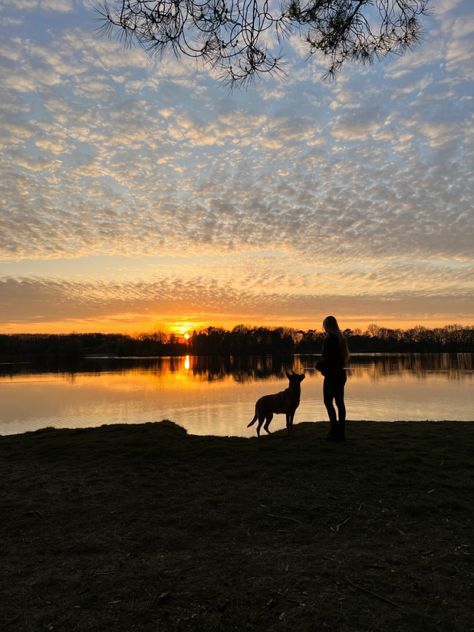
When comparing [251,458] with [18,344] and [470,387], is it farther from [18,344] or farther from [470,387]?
[18,344]

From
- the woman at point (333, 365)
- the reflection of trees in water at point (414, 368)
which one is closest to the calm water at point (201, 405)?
the woman at point (333, 365)

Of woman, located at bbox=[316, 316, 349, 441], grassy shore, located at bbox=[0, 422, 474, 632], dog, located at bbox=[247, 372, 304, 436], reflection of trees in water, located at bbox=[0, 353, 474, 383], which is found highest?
woman, located at bbox=[316, 316, 349, 441]

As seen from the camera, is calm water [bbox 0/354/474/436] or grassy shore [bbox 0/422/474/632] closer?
grassy shore [bbox 0/422/474/632]

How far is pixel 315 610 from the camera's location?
3.02 metres

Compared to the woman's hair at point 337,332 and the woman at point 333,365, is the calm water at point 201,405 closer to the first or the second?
the woman at point 333,365

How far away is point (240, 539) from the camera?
169 inches

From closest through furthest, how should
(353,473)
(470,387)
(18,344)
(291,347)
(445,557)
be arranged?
(445,557) < (353,473) < (470,387) < (18,344) < (291,347)

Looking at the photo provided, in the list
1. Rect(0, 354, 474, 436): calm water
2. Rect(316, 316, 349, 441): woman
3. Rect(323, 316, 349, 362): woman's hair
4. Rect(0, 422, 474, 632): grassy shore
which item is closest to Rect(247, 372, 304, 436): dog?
Rect(316, 316, 349, 441): woman

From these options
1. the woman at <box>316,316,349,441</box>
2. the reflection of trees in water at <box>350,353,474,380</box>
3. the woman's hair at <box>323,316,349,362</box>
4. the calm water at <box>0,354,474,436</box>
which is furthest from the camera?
the reflection of trees in water at <box>350,353,474,380</box>

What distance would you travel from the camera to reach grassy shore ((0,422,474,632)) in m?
3.04

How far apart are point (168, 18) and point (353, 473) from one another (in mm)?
6191

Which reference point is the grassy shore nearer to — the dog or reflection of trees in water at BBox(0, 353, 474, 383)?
the dog

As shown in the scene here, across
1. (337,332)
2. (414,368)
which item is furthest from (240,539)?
(414,368)

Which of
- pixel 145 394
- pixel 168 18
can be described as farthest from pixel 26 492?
pixel 145 394
